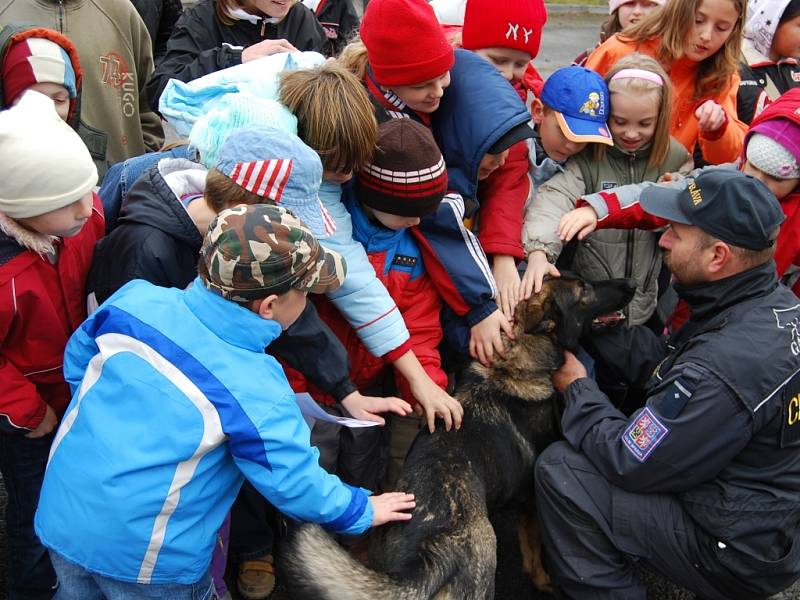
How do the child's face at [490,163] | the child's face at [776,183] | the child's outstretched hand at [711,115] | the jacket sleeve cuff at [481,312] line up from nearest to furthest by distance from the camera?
the child's face at [490,163] < the jacket sleeve cuff at [481,312] < the child's face at [776,183] < the child's outstretched hand at [711,115]

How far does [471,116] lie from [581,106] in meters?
0.68

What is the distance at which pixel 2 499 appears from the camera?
3.53 meters

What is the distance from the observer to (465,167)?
2875 mm

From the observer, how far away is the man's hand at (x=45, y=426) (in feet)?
7.83

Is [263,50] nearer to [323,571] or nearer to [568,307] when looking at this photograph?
[568,307]

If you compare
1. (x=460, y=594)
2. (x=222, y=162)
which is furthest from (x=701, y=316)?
(x=222, y=162)

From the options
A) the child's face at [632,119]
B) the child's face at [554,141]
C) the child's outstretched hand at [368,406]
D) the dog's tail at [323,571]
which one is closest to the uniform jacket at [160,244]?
the child's outstretched hand at [368,406]

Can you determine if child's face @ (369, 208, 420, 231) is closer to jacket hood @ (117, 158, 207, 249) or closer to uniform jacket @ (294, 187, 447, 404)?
→ uniform jacket @ (294, 187, 447, 404)

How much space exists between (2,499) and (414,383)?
7.79 feet

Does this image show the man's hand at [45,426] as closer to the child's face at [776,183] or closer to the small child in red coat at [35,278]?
the small child in red coat at [35,278]

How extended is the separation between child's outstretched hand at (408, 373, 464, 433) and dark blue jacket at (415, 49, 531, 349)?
1.24 ft

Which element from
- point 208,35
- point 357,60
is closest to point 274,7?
point 208,35

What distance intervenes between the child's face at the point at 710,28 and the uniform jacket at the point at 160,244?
2.60 m

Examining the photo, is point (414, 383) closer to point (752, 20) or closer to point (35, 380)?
point (35, 380)
